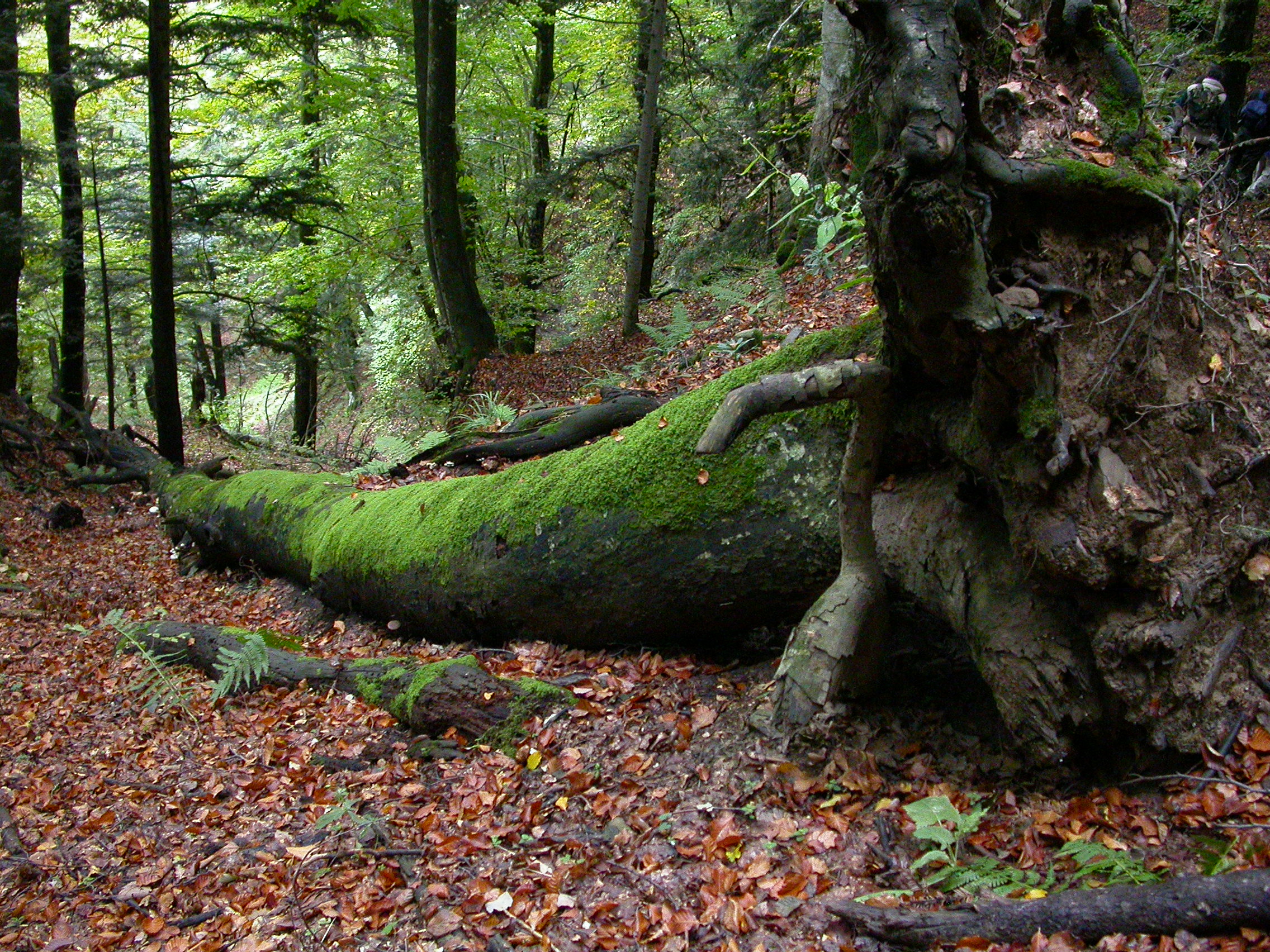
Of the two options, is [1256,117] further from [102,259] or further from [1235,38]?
[102,259]

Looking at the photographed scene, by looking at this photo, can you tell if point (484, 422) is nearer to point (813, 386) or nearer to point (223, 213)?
point (813, 386)

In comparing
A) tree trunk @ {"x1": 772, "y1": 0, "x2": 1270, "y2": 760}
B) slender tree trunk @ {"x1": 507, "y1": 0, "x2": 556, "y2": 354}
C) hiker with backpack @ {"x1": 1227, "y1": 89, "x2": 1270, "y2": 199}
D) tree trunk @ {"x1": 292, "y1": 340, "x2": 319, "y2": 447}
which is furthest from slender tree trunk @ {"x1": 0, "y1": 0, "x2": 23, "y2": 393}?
hiker with backpack @ {"x1": 1227, "y1": 89, "x2": 1270, "y2": 199}

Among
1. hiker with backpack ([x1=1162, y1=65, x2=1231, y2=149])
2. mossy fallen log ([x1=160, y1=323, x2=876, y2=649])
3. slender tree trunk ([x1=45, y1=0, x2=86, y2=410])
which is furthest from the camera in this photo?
slender tree trunk ([x1=45, y1=0, x2=86, y2=410])

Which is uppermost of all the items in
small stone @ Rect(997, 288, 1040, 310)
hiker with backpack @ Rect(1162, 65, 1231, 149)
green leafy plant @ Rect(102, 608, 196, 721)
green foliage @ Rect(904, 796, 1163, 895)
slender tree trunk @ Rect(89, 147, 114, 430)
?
hiker with backpack @ Rect(1162, 65, 1231, 149)

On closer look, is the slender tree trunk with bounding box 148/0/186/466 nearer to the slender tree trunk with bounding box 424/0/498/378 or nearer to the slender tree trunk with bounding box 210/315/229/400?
the slender tree trunk with bounding box 424/0/498/378

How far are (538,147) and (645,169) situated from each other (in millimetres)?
9274

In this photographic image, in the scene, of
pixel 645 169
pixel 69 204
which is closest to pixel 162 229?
pixel 69 204

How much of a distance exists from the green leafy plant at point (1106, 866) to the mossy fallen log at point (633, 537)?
1783 millimetres

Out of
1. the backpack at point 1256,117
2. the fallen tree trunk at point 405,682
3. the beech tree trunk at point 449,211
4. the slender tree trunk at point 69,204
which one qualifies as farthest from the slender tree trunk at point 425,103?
the backpack at point 1256,117

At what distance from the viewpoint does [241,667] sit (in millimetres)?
5590

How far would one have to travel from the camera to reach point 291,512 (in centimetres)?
812

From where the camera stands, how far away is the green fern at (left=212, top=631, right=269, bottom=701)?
216 inches

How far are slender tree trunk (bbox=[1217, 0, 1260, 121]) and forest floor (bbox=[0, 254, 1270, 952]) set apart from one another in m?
12.5

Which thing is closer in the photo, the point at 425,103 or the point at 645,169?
the point at 645,169
